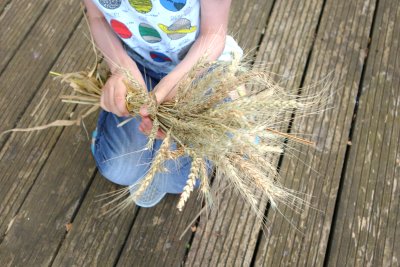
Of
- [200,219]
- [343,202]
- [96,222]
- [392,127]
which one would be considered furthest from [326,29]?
[96,222]

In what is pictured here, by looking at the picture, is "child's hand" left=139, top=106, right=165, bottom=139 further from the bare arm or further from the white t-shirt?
the white t-shirt

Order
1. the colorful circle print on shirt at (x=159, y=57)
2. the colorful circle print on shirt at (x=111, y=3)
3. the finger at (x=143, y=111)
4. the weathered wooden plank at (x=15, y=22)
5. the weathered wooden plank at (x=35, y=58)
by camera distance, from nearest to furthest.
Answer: the finger at (x=143, y=111) → the colorful circle print on shirt at (x=111, y=3) → the colorful circle print on shirt at (x=159, y=57) → the weathered wooden plank at (x=35, y=58) → the weathered wooden plank at (x=15, y=22)

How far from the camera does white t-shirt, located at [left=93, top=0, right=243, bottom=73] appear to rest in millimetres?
1052

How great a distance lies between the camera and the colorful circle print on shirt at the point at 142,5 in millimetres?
1032

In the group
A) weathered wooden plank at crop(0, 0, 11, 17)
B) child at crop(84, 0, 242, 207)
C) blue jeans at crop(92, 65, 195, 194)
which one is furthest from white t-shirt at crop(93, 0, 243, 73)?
weathered wooden plank at crop(0, 0, 11, 17)

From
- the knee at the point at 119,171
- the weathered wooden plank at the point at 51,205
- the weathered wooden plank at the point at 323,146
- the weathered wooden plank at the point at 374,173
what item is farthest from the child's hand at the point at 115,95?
the weathered wooden plank at the point at 374,173

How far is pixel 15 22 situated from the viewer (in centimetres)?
170

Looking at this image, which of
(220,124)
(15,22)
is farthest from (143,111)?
(15,22)

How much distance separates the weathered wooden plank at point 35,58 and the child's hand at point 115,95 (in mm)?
604

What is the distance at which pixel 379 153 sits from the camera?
1.46m

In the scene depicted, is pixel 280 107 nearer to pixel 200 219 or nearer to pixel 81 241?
pixel 200 219

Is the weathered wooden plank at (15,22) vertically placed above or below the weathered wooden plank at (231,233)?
above

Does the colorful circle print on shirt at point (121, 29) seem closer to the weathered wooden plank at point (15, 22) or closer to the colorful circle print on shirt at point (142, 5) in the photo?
the colorful circle print on shirt at point (142, 5)

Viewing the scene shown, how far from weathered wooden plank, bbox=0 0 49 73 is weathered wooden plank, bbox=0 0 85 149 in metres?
0.03
